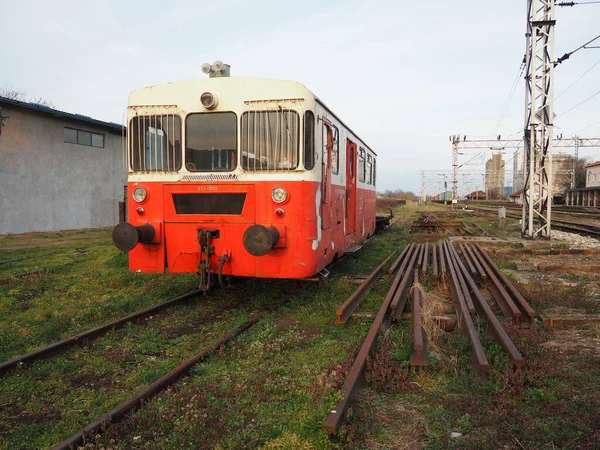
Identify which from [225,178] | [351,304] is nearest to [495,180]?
[351,304]

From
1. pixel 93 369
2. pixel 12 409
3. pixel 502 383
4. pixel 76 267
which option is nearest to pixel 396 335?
pixel 502 383

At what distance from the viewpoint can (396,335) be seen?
5.53 meters

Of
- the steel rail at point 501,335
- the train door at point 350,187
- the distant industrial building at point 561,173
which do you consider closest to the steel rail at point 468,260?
the steel rail at point 501,335

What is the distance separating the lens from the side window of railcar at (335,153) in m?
8.23

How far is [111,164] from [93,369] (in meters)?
20.6

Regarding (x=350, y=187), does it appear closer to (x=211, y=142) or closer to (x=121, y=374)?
(x=211, y=142)

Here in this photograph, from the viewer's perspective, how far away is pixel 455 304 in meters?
6.89

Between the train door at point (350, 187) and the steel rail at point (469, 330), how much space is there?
266 cm

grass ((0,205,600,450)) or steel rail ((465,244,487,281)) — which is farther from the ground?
steel rail ((465,244,487,281))

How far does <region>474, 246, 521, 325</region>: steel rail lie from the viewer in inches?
235

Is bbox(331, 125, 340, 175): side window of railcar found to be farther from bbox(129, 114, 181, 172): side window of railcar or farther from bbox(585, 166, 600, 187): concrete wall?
bbox(585, 166, 600, 187): concrete wall

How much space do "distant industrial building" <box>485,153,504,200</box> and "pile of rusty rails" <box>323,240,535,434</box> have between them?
214 feet

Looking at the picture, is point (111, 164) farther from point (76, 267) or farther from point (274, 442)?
point (274, 442)

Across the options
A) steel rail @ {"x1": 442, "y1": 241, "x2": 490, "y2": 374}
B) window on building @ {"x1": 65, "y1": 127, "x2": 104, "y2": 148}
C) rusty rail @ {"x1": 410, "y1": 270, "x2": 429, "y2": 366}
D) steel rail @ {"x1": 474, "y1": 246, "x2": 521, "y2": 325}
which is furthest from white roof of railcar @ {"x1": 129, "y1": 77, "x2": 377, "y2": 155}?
window on building @ {"x1": 65, "y1": 127, "x2": 104, "y2": 148}
